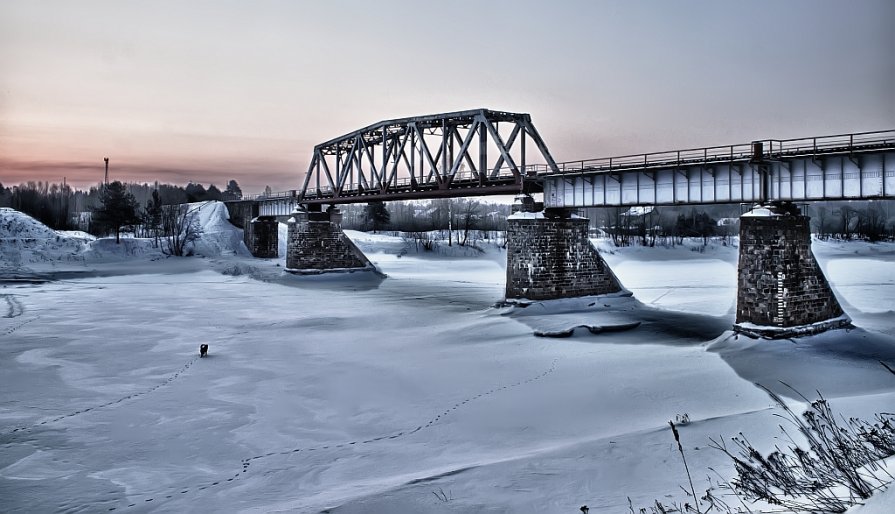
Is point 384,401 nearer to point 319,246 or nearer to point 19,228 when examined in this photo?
point 319,246

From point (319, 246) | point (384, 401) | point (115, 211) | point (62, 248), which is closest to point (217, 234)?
point (115, 211)

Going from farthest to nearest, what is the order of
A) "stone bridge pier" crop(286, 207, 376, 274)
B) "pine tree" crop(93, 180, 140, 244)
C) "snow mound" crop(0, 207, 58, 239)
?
"pine tree" crop(93, 180, 140, 244) < "snow mound" crop(0, 207, 58, 239) < "stone bridge pier" crop(286, 207, 376, 274)

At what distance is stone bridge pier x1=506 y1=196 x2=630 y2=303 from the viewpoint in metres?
28.7

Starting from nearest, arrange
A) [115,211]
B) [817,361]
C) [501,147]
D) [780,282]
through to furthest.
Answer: [817,361], [780,282], [501,147], [115,211]

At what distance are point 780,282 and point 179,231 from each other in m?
67.9

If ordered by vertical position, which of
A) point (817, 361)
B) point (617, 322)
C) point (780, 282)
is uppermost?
point (780, 282)

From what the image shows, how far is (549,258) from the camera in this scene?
94.9 ft

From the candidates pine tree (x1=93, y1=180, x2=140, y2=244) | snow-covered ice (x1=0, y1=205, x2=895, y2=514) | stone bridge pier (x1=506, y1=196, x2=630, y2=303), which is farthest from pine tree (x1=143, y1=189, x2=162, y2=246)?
stone bridge pier (x1=506, y1=196, x2=630, y2=303)

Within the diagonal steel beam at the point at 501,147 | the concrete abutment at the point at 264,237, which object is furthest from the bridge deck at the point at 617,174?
the concrete abutment at the point at 264,237

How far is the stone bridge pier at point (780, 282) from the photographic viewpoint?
19.6 m

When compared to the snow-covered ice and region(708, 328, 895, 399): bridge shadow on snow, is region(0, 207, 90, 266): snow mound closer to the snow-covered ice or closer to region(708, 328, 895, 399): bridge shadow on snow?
the snow-covered ice

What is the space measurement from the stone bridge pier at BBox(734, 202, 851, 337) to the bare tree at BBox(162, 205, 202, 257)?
216 feet

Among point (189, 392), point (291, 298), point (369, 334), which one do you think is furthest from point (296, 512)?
point (291, 298)

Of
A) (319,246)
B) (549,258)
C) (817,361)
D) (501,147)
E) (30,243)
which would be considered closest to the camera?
(817,361)
